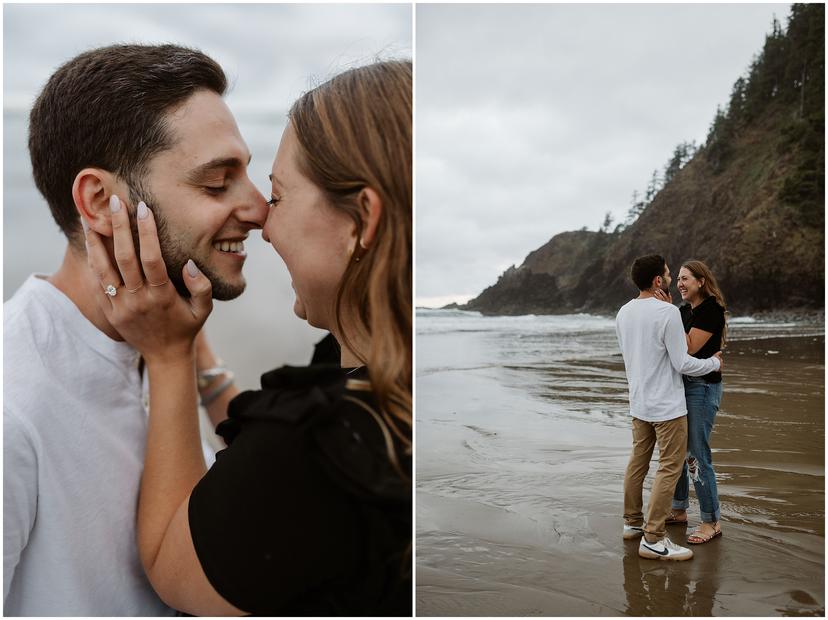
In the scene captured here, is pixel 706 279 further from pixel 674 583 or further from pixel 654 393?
pixel 674 583

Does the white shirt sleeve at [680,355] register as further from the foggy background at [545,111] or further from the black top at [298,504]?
the black top at [298,504]

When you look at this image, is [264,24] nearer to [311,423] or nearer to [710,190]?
[311,423]

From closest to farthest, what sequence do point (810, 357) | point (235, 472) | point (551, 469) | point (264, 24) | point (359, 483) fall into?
point (235, 472) < point (359, 483) < point (264, 24) < point (810, 357) < point (551, 469)

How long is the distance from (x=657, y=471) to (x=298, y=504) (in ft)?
5.30

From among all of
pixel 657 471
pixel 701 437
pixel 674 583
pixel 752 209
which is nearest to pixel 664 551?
pixel 674 583

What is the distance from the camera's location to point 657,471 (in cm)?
272

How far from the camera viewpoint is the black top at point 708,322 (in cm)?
269

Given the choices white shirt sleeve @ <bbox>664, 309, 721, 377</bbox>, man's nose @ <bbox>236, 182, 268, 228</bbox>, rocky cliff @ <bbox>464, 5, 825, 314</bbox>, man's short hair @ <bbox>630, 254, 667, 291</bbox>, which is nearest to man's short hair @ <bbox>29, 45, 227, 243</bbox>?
man's nose @ <bbox>236, 182, 268, 228</bbox>

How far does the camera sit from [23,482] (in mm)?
1858

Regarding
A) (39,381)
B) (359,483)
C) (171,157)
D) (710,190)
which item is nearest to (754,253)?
(710,190)

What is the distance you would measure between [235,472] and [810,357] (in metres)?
2.15

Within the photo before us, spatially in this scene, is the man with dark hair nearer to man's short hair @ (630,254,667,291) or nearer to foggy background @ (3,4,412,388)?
foggy background @ (3,4,412,388)

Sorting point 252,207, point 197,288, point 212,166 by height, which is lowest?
point 197,288

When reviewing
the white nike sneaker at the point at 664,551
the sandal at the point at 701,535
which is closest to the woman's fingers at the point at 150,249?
the white nike sneaker at the point at 664,551
